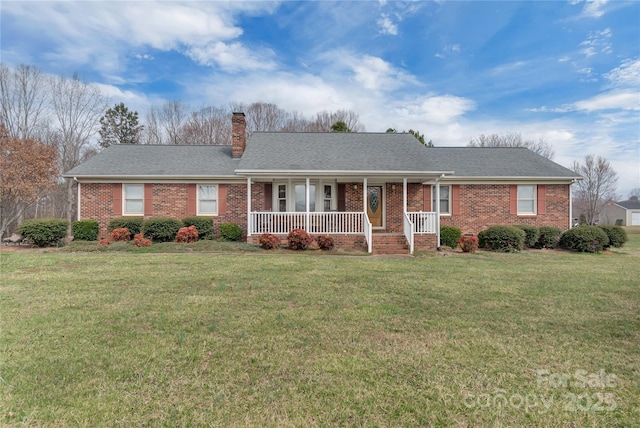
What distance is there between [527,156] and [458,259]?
10.2 metres

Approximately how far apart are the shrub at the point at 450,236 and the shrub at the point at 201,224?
9915 millimetres

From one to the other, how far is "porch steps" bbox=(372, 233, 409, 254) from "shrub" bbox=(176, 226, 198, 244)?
23.7 ft

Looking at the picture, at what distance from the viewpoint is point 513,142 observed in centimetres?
3750

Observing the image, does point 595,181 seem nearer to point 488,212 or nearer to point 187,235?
point 488,212

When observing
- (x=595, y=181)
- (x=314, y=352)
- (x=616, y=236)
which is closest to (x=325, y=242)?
(x=314, y=352)

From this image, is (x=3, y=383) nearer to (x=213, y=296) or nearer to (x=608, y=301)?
(x=213, y=296)

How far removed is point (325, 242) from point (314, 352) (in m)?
8.65

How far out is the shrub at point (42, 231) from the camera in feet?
39.6

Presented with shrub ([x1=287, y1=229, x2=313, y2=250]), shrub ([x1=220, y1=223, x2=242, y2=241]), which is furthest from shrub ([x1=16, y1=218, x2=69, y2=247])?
shrub ([x1=287, y1=229, x2=313, y2=250])

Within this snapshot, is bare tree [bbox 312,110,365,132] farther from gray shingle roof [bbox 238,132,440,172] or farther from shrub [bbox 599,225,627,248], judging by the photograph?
shrub [bbox 599,225,627,248]

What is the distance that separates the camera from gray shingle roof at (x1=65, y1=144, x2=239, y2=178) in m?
14.2

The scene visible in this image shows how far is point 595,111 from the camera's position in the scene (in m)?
18.2

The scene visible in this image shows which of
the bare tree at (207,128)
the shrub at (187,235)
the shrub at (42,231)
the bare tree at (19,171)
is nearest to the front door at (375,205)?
the shrub at (187,235)

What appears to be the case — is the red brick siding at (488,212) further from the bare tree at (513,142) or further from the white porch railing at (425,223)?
the bare tree at (513,142)
